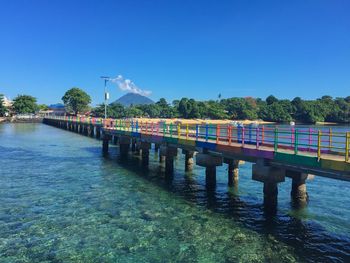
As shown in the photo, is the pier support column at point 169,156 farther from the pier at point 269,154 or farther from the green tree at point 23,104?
the green tree at point 23,104

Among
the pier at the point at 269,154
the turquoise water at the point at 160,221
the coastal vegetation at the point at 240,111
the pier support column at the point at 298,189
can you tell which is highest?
the coastal vegetation at the point at 240,111

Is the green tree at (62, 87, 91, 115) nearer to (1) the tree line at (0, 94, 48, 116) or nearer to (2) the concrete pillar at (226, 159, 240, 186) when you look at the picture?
(1) the tree line at (0, 94, 48, 116)

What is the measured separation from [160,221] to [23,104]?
14839 centimetres

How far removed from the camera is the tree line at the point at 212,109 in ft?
518

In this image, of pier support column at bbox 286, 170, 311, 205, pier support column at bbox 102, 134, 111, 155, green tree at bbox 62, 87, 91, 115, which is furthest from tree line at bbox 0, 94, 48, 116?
pier support column at bbox 286, 170, 311, 205

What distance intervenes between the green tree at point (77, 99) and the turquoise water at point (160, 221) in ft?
459

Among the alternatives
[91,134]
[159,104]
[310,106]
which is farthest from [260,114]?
[91,134]

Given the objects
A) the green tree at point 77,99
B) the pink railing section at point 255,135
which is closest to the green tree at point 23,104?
the green tree at point 77,99

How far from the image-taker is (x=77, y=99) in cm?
15738

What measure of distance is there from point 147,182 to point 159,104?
165562 millimetres

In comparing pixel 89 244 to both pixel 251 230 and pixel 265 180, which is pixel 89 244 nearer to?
pixel 251 230

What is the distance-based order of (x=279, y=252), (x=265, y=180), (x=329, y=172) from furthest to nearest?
(x=265, y=180) < (x=329, y=172) < (x=279, y=252)

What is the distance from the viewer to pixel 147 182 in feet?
71.4

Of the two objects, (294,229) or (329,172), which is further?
(294,229)
